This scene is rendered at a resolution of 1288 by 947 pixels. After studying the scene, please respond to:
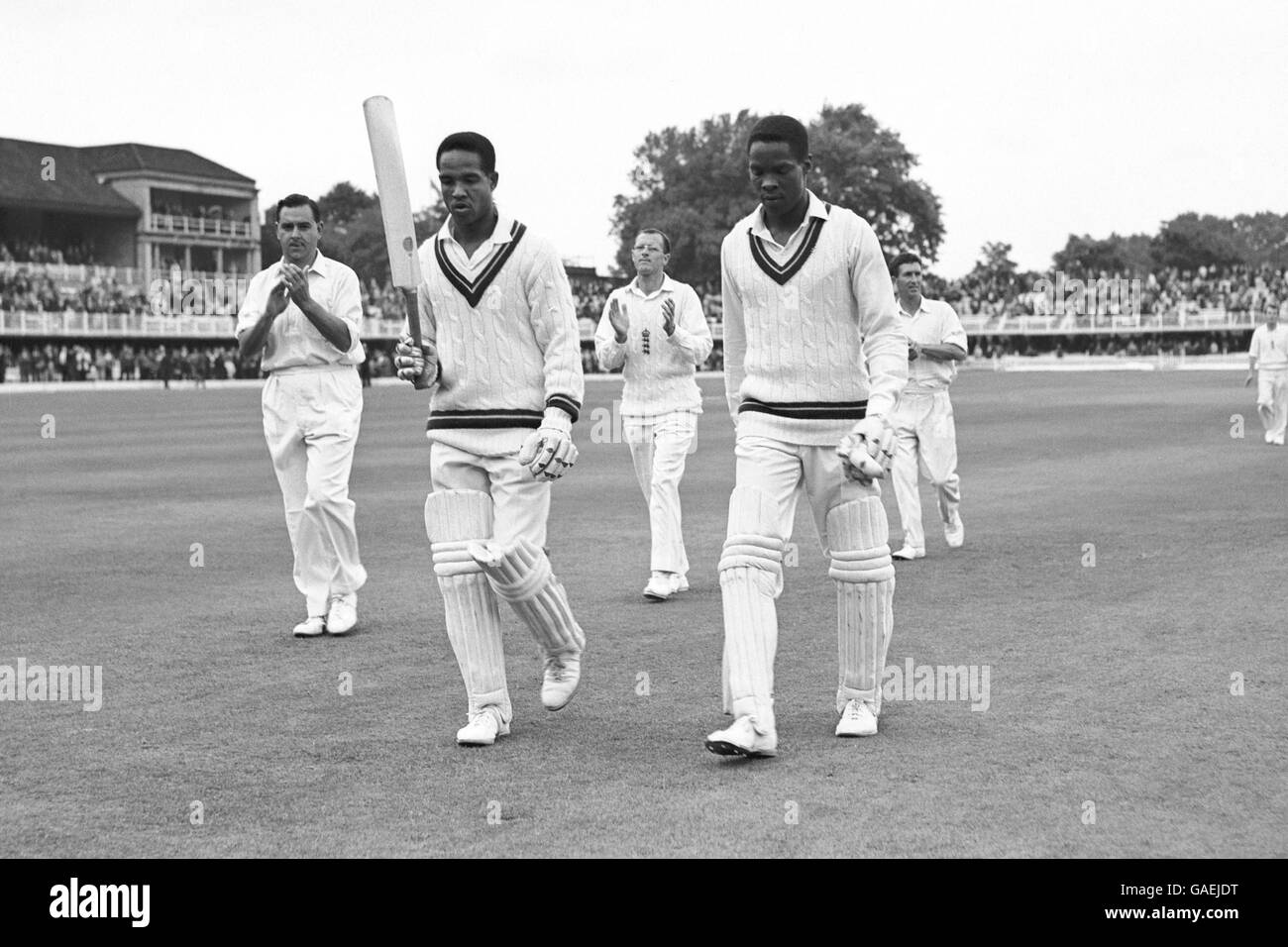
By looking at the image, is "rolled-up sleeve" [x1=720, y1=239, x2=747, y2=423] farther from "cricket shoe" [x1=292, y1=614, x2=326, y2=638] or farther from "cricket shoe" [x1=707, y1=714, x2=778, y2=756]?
"cricket shoe" [x1=292, y1=614, x2=326, y2=638]

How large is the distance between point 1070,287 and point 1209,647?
10505 centimetres

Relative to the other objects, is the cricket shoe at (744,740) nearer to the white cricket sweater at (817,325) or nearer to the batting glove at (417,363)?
the white cricket sweater at (817,325)

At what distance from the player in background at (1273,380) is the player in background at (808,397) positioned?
68.8 feet

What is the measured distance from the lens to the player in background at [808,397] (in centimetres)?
663

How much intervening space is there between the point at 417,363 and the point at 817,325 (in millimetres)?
1639

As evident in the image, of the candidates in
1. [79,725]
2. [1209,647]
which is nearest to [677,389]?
[1209,647]

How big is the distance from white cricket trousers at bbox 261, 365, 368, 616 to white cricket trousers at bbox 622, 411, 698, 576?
214 centimetres

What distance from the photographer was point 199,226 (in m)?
93.1

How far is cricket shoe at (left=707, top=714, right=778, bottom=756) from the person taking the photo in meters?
6.23

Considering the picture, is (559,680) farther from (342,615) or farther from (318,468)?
(318,468)

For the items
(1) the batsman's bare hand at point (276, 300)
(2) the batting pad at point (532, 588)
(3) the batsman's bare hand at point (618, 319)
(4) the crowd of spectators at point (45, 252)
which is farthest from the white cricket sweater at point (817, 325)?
(4) the crowd of spectators at point (45, 252)

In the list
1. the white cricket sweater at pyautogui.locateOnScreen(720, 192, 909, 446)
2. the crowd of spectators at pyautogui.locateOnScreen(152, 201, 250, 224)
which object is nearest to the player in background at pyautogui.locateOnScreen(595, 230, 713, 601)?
the white cricket sweater at pyautogui.locateOnScreen(720, 192, 909, 446)

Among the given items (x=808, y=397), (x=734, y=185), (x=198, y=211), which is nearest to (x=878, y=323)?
(x=808, y=397)

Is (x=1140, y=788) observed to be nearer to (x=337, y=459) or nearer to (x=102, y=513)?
(x=337, y=459)
